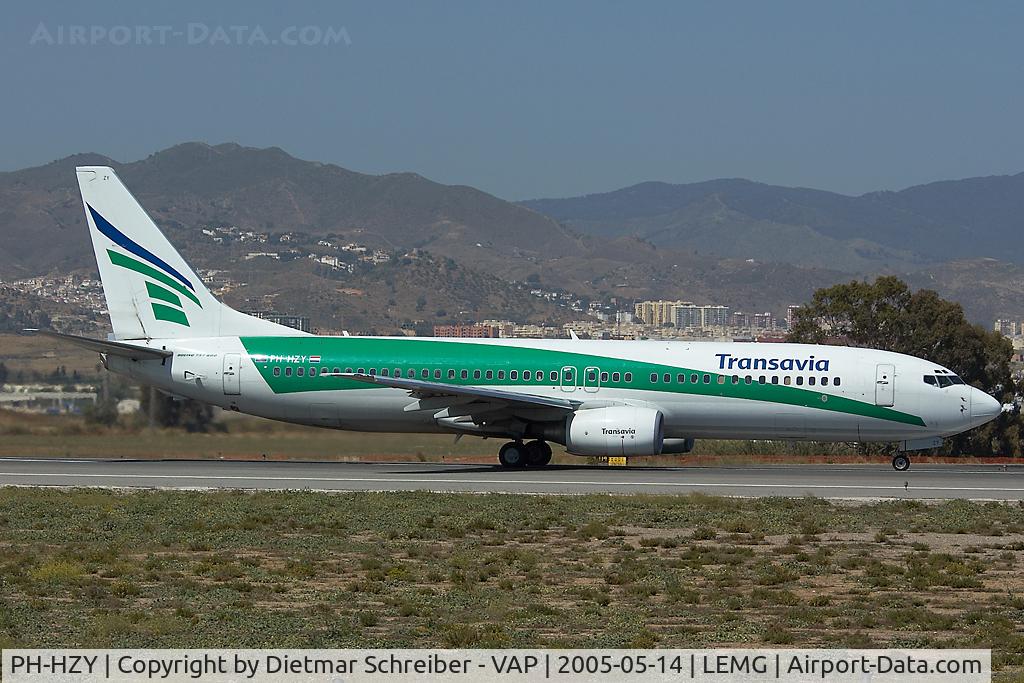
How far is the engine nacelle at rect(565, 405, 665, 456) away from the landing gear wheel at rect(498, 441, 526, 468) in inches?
94.4

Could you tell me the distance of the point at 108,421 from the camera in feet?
146

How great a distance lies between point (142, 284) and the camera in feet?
135

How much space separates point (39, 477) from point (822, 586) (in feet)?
70.9

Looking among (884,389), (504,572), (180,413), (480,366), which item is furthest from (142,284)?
(504,572)

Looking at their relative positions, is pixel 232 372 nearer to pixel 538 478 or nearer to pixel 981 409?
pixel 538 478

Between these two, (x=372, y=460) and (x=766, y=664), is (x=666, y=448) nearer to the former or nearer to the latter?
(x=372, y=460)

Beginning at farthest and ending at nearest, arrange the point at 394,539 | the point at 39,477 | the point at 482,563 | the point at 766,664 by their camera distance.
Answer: the point at 39,477 → the point at 394,539 → the point at 482,563 → the point at 766,664

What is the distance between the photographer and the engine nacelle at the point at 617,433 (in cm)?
3669

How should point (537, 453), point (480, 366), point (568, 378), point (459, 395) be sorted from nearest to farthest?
point (459, 395), point (568, 378), point (480, 366), point (537, 453)

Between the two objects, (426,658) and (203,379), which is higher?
(203,379)

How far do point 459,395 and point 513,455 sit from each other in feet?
9.26

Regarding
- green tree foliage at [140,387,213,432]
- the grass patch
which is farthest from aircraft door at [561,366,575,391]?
green tree foliage at [140,387,213,432]

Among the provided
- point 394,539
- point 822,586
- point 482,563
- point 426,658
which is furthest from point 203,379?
point 426,658

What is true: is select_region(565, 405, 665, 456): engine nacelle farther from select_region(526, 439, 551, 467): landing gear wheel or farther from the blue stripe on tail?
the blue stripe on tail
